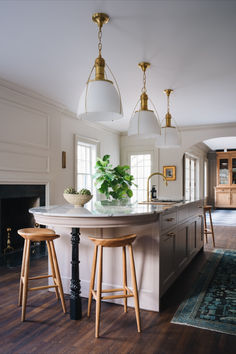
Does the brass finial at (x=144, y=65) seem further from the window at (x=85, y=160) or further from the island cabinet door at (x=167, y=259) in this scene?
the window at (x=85, y=160)

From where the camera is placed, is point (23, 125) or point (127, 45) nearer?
point (127, 45)

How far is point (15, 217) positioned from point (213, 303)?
10.5ft

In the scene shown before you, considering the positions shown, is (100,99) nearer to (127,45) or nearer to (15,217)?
(127,45)

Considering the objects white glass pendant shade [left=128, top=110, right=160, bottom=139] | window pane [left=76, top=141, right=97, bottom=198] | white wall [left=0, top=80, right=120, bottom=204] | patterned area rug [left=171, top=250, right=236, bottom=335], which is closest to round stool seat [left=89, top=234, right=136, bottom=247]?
patterned area rug [left=171, top=250, right=236, bottom=335]

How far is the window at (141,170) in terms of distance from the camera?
8.01 metres

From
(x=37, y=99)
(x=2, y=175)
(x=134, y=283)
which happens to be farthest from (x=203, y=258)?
(x=37, y=99)

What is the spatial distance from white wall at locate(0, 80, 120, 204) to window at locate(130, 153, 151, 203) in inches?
94.0

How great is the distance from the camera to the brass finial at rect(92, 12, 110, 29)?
99.8 inches

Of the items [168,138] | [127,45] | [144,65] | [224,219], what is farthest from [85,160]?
[224,219]

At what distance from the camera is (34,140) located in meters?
4.80

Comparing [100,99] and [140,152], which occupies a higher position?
[140,152]

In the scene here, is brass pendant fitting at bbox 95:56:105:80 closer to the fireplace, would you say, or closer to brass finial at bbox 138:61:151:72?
brass finial at bbox 138:61:151:72

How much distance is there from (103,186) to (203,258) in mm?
2388

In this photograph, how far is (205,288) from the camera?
3291 mm
